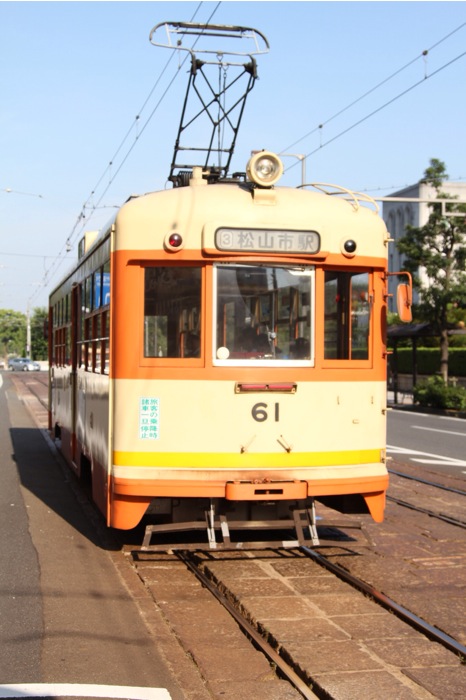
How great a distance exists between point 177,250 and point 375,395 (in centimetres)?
196

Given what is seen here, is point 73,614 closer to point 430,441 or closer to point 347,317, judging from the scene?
point 347,317

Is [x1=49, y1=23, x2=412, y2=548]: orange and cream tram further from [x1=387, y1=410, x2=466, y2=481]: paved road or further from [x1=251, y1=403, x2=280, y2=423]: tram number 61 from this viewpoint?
[x1=387, y1=410, x2=466, y2=481]: paved road

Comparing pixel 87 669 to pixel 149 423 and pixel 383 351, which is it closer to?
pixel 149 423

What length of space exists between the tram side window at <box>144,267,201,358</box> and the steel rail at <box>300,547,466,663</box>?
1.92 meters

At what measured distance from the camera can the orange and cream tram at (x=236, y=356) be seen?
286 inches

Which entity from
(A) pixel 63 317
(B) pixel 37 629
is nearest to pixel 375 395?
(B) pixel 37 629

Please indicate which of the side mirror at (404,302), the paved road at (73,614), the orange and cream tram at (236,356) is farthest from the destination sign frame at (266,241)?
the paved road at (73,614)

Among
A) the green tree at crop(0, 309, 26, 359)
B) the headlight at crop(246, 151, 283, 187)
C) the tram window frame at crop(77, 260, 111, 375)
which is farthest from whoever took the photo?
the green tree at crop(0, 309, 26, 359)

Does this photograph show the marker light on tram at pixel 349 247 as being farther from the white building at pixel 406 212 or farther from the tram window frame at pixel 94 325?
the white building at pixel 406 212

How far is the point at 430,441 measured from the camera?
19.2 m

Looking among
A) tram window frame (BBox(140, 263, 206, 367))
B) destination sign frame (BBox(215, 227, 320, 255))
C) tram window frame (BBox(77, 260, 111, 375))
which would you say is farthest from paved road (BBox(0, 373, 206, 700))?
destination sign frame (BBox(215, 227, 320, 255))

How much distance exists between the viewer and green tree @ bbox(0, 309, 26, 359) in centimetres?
14400

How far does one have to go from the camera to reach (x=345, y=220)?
25.0 feet

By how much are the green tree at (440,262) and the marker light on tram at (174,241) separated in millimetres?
25470
